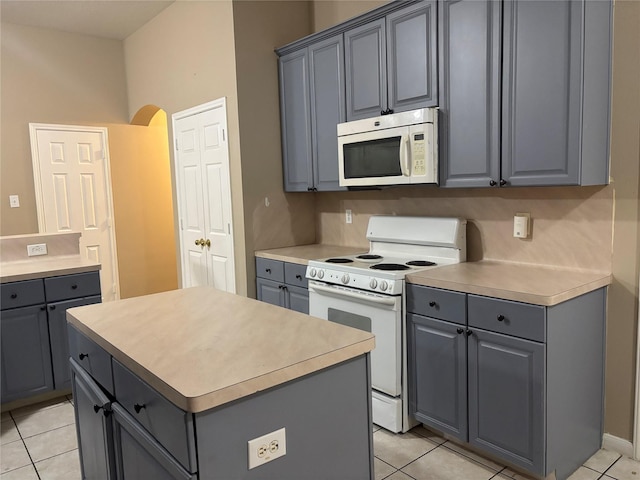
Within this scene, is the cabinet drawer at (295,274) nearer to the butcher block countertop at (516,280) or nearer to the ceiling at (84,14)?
the butcher block countertop at (516,280)

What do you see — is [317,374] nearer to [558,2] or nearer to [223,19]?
[558,2]

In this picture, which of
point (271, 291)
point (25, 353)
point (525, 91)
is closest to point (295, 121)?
point (271, 291)

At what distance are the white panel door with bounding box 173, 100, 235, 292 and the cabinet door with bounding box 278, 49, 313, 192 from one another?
1.57ft

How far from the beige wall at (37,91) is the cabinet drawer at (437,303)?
424cm

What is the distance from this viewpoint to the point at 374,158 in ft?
10.0

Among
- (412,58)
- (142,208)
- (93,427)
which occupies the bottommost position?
(93,427)

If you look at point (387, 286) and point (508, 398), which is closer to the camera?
point (508, 398)

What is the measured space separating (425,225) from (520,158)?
816 millimetres

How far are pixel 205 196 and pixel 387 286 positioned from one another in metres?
2.19

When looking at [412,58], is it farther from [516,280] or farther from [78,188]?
[78,188]

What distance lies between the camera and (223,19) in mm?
3684

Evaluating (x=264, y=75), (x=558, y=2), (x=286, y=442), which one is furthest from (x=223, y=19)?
(x=286, y=442)

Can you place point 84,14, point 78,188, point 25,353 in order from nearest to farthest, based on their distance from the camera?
point 25,353
point 84,14
point 78,188

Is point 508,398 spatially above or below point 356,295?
below
